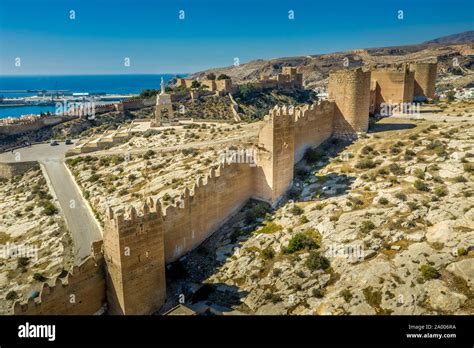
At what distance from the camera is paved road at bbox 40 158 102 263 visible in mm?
20161

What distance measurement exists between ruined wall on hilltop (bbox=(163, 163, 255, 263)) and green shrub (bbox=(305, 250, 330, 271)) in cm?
524

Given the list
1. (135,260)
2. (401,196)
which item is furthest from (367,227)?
(135,260)

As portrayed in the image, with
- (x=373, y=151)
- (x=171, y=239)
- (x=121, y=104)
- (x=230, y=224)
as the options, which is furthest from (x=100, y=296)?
(x=121, y=104)

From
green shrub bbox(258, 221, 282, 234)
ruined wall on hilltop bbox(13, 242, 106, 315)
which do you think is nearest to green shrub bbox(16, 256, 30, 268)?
ruined wall on hilltop bbox(13, 242, 106, 315)

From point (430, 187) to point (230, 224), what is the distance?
8.98 m

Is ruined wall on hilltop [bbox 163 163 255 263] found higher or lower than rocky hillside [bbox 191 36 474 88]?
lower

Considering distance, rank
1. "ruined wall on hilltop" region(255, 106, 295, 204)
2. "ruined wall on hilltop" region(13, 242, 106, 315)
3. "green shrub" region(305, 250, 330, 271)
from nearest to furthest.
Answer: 1. "ruined wall on hilltop" region(13, 242, 106, 315)
2. "green shrub" region(305, 250, 330, 271)
3. "ruined wall on hilltop" region(255, 106, 295, 204)

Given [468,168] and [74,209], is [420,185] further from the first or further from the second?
[74,209]

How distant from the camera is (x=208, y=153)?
29625mm

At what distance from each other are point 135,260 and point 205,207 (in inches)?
186

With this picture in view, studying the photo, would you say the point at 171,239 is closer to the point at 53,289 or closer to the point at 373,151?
the point at 53,289

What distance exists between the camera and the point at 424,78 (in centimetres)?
3075

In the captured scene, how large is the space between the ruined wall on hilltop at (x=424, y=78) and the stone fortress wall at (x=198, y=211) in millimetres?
9689

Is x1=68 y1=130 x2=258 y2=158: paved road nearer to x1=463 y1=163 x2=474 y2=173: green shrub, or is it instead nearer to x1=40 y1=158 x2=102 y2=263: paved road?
x1=40 y1=158 x2=102 y2=263: paved road
